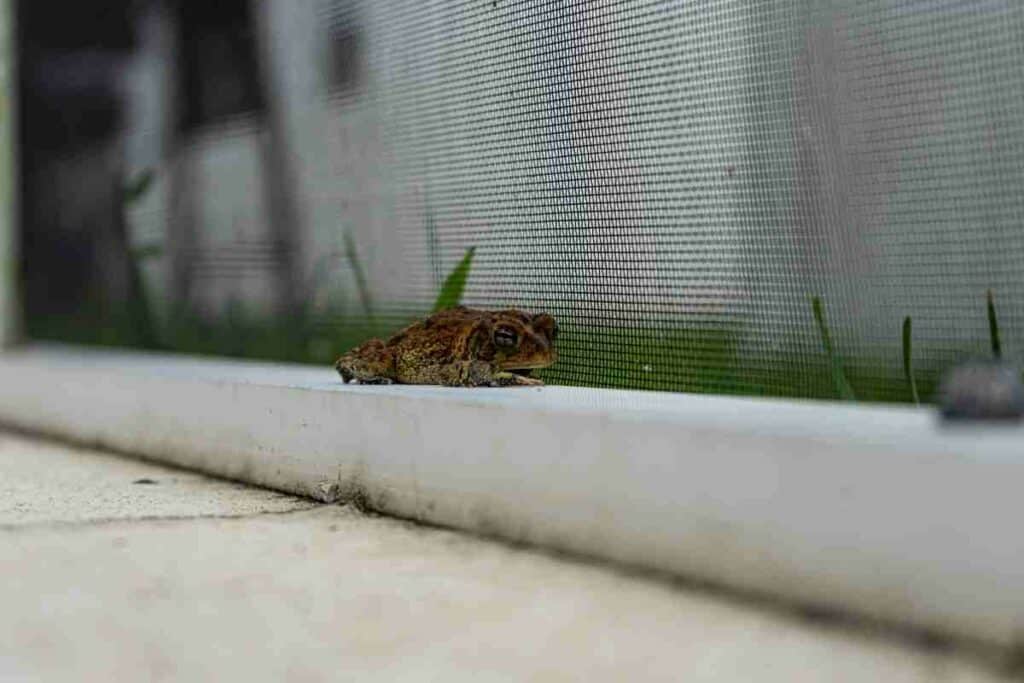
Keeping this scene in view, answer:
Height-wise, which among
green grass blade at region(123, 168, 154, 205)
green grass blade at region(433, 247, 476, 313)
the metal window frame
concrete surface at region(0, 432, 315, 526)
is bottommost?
concrete surface at region(0, 432, 315, 526)

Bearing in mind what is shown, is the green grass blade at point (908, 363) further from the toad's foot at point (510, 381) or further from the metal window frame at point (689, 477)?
the toad's foot at point (510, 381)

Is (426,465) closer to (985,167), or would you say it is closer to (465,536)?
(465,536)

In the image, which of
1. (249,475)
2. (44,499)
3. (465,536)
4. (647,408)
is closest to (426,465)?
(465,536)

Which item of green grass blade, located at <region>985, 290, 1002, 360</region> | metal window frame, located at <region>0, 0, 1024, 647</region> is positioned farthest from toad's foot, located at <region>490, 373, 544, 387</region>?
green grass blade, located at <region>985, 290, 1002, 360</region>

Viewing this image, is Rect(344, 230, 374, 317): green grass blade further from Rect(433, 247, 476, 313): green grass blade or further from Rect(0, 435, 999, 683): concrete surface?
Rect(0, 435, 999, 683): concrete surface

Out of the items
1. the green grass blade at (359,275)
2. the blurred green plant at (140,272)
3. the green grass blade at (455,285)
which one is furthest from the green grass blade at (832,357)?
the blurred green plant at (140,272)

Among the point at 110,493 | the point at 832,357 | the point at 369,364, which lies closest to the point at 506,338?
the point at 369,364
